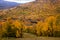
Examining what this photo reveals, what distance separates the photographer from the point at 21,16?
6.50 m

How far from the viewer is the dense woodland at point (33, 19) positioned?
6406 millimetres

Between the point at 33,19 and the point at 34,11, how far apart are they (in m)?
0.30

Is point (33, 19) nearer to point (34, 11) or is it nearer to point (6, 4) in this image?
point (34, 11)

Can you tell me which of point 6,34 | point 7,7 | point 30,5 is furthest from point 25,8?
point 6,34

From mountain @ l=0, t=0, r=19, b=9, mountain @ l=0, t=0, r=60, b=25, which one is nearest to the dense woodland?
mountain @ l=0, t=0, r=60, b=25

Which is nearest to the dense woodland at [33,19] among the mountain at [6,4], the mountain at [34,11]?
the mountain at [34,11]

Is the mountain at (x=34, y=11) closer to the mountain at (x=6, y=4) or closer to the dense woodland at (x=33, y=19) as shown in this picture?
the dense woodland at (x=33, y=19)

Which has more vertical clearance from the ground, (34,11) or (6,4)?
(6,4)

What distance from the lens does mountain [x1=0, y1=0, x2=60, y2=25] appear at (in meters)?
6.48

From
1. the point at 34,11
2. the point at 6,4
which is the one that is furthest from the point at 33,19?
the point at 6,4

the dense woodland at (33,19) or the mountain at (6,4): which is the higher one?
the mountain at (6,4)

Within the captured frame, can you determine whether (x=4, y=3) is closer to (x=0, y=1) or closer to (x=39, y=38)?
(x=0, y=1)

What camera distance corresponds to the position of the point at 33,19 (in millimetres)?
6461

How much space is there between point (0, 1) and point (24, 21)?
3.49 ft
